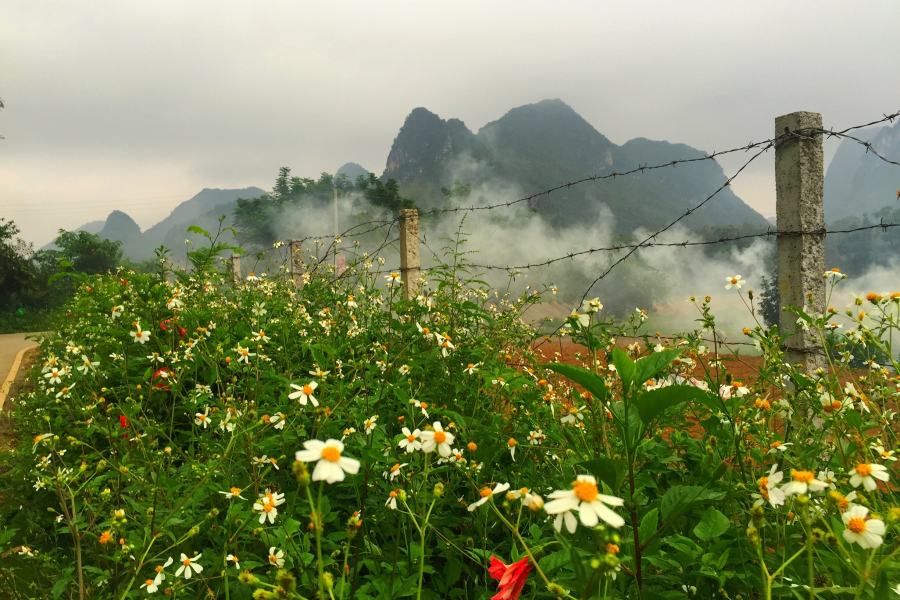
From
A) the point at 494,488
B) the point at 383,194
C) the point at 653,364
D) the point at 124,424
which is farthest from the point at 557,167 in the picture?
the point at 653,364

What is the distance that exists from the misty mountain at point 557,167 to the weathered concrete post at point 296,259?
6308cm

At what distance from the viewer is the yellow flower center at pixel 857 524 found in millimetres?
644

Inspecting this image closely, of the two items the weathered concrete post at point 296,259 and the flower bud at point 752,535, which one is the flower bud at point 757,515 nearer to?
the flower bud at point 752,535

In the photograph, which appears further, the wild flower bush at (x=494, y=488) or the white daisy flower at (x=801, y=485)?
the wild flower bush at (x=494, y=488)

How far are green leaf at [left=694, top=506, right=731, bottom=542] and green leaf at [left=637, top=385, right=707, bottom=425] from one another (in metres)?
0.44

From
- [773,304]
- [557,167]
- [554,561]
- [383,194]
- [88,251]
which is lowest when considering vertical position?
[773,304]

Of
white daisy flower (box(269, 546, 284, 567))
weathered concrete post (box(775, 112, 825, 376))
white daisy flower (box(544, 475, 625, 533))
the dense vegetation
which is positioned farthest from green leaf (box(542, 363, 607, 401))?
the dense vegetation

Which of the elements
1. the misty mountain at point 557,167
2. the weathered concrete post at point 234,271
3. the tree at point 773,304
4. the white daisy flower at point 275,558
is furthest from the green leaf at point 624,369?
the misty mountain at point 557,167

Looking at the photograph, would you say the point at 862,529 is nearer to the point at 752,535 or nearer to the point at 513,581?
the point at 752,535

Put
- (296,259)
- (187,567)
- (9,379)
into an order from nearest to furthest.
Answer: (187,567) → (9,379) → (296,259)

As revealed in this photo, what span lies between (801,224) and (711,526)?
1.91 metres

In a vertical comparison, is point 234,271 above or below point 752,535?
above

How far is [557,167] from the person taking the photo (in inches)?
3676

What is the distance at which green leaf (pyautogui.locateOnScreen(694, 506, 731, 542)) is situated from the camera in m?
1.01
